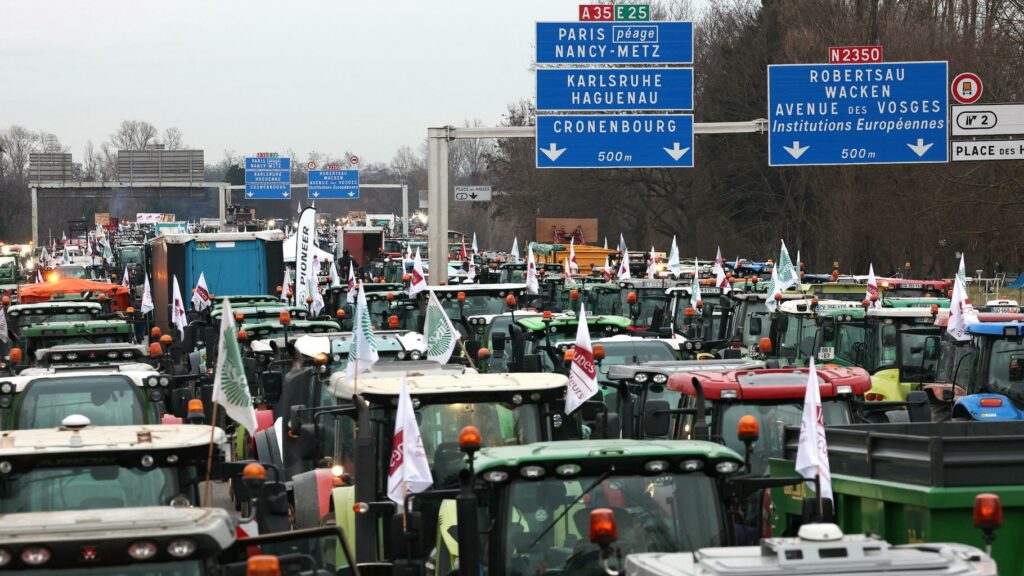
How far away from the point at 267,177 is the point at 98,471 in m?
75.9

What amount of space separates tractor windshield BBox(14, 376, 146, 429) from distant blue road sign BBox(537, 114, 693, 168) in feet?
60.6

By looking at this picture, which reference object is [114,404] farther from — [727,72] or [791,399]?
[727,72]

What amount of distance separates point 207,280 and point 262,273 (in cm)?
138

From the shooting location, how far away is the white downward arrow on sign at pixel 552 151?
105 feet

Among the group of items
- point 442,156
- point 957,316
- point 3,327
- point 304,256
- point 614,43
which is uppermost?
point 614,43

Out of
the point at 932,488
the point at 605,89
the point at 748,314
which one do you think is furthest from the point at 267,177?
the point at 932,488

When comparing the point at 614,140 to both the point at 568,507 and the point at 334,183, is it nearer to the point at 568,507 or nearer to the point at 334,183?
the point at 568,507

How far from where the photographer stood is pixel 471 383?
10.5 meters

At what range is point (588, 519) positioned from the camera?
7.54 m

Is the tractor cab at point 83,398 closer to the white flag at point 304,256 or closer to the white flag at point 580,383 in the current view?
the white flag at point 580,383

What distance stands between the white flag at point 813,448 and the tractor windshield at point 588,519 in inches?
45.3

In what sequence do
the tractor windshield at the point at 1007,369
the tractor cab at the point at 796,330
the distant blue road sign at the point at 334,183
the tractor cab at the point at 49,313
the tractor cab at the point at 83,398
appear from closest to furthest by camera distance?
the tractor cab at the point at 83,398
the tractor windshield at the point at 1007,369
the tractor cab at the point at 796,330
the tractor cab at the point at 49,313
the distant blue road sign at the point at 334,183

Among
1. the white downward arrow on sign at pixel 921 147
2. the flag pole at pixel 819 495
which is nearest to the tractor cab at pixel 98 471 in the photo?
the flag pole at pixel 819 495

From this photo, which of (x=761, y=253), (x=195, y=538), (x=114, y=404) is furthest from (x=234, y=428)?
(x=761, y=253)
